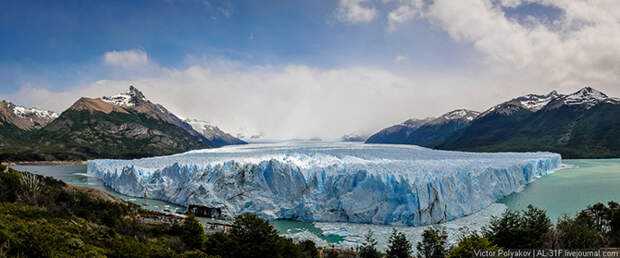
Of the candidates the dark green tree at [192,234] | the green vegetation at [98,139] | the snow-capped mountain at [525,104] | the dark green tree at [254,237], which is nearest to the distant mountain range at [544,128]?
the snow-capped mountain at [525,104]

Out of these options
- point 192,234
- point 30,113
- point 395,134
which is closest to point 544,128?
point 395,134

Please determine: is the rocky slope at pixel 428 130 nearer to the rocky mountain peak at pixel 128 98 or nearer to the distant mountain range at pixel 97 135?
the distant mountain range at pixel 97 135

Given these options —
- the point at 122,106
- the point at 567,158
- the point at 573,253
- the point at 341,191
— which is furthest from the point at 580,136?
the point at 122,106

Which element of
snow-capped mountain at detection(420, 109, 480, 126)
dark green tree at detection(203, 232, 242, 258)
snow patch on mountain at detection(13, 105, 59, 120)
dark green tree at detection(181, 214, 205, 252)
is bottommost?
dark green tree at detection(181, 214, 205, 252)

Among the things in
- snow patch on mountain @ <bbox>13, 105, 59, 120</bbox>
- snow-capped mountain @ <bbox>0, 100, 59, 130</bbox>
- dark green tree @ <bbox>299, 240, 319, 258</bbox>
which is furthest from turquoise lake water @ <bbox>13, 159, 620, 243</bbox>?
snow patch on mountain @ <bbox>13, 105, 59, 120</bbox>

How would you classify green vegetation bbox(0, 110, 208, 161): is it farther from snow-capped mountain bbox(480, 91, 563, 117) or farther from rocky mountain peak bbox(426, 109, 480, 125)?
snow-capped mountain bbox(480, 91, 563, 117)
